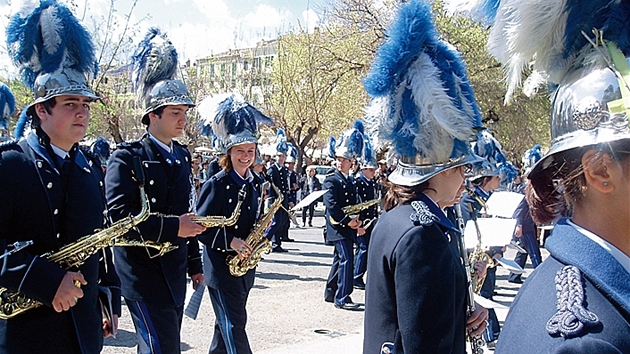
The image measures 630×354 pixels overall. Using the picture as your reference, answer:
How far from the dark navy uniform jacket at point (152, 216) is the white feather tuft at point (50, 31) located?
0.95 metres

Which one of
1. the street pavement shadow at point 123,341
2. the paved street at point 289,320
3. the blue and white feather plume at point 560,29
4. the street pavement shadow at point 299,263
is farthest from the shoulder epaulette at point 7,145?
the street pavement shadow at point 299,263

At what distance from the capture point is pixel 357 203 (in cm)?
909

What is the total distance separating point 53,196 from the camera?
309 cm

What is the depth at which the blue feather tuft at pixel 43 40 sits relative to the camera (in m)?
3.41

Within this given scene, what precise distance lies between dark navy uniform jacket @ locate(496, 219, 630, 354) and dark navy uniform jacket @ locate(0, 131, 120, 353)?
234 centimetres

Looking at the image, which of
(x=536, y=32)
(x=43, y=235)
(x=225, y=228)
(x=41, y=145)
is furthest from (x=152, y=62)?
(x=536, y=32)

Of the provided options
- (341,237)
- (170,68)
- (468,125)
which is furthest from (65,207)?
(341,237)

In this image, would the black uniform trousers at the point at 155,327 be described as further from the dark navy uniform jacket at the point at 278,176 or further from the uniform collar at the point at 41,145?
the dark navy uniform jacket at the point at 278,176

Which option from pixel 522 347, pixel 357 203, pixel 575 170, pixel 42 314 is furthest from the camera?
pixel 357 203

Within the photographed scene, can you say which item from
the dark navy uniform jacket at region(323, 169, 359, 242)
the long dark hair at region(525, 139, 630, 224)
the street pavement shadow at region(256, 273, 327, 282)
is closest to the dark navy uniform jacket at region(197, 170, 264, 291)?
the dark navy uniform jacket at region(323, 169, 359, 242)

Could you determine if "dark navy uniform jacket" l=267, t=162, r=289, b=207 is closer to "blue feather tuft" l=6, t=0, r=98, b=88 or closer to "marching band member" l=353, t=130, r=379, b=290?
"marching band member" l=353, t=130, r=379, b=290

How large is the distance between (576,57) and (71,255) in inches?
105

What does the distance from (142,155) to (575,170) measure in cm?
330

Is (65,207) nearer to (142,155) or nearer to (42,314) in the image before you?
(42,314)
